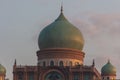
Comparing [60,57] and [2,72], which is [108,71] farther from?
[2,72]

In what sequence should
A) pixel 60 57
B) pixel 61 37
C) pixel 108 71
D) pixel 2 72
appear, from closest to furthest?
pixel 60 57
pixel 61 37
pixel 108 71
pixel 2 72

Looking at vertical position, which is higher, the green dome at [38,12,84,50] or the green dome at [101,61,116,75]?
the green dome at [38,12,84,50]

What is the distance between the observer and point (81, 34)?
80562 mm

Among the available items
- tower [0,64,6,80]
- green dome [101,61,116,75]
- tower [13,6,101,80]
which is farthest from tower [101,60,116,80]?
tower [0,64,6,80]

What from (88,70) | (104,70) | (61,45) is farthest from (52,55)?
(104,70)

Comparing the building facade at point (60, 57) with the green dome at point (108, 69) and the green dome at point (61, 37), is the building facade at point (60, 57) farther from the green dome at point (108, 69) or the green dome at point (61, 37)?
the green dome at point (108, 69)

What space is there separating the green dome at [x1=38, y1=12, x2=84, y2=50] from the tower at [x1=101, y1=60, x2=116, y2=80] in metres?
12.4

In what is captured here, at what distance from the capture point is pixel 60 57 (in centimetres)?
7731

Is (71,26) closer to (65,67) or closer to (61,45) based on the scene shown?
(61,45)

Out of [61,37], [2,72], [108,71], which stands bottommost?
[108,71]

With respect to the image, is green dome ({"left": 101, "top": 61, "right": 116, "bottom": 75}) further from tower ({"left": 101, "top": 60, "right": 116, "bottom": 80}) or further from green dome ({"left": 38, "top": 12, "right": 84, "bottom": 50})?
green dome ({"left": 38, "top": 12, "right": 84, "bottom": 50})

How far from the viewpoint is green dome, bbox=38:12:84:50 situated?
77.9 metres

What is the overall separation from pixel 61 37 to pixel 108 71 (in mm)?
15782

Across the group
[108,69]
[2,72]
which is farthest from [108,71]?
[2,72]
